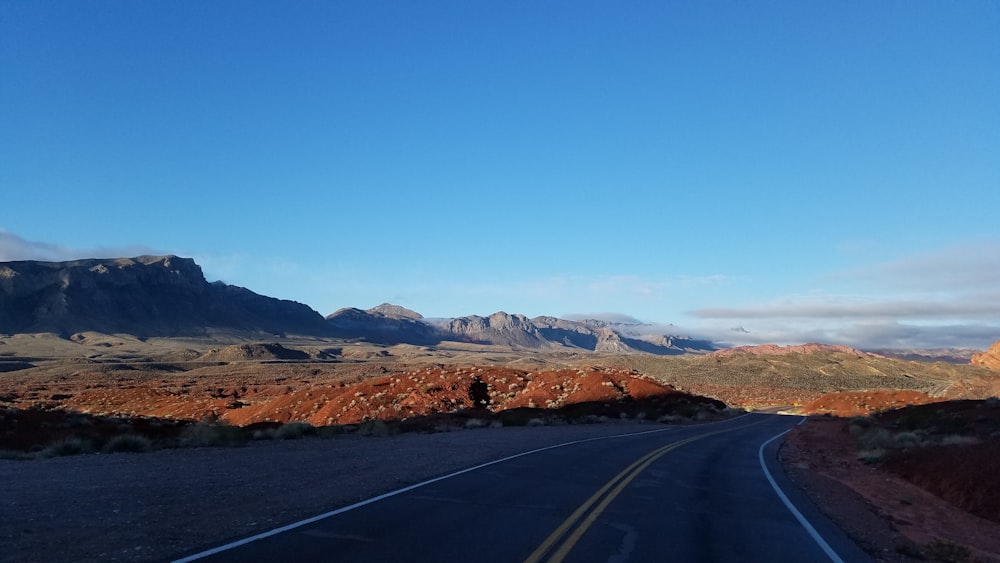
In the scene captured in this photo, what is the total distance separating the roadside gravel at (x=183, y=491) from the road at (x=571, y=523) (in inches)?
37.0

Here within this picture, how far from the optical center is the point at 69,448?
19656mm

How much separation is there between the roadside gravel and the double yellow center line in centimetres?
352

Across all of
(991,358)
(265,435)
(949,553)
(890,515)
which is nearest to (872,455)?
(890,515)

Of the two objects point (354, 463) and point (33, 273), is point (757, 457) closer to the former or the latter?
point (354, 463)

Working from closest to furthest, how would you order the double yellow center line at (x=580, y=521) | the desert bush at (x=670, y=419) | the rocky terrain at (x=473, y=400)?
the double yellow center line at (x=580, y=521), the rocky terrain at (x=473, y=400), the desert bush at (x=670, y=419)

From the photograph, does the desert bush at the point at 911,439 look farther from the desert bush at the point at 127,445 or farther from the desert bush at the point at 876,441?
the desert bush at the point at 127,445

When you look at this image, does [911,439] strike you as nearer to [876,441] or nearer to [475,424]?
[876,441]

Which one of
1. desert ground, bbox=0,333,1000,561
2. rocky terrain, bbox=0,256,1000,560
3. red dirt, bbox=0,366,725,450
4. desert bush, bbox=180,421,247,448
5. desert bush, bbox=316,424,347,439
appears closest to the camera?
desert ground, bbox=0,333,1000,561

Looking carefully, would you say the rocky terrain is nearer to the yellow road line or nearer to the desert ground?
the desert ground

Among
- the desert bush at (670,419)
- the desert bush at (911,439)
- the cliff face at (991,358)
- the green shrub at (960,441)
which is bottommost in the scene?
the desert bush at (670,419)

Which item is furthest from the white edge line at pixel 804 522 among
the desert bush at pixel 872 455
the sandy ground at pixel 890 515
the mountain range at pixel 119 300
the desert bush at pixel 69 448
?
the mountain range at pixel 119 300

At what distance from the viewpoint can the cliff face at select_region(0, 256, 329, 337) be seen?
147500mm

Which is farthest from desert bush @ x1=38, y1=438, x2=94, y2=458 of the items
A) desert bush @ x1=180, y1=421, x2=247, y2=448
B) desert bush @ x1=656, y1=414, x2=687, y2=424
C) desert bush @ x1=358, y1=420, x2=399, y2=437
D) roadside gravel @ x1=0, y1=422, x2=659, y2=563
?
desert bush @ x1=656, y1=414, x2=687, y2=424

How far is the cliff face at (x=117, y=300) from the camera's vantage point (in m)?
148
